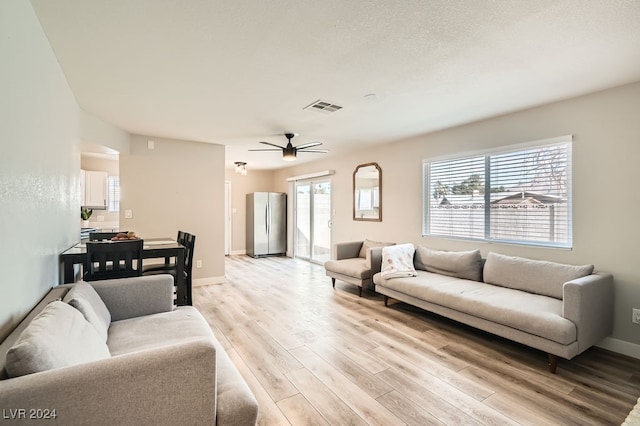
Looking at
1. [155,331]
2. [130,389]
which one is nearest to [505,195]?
[155,331]

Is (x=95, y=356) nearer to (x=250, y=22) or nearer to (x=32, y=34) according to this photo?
(x=32, y=34)

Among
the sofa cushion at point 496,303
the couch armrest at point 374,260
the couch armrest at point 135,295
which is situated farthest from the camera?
the couch armrest at point 374,260

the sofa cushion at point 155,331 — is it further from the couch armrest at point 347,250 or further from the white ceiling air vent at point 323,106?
the couch armrest at point 347,250

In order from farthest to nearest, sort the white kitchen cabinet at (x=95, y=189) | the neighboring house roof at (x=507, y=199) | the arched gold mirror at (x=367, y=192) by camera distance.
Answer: the white kitchen cabinet at (x=95, y=189), the arched gold mirror at (x=367, y=192), the neighboring house roof at (x=507, y=199)

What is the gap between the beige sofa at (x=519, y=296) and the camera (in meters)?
2.36

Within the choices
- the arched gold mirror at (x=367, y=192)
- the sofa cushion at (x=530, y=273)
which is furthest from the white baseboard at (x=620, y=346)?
the arched gold mirror at (x=367, y=192)

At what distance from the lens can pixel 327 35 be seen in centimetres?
194

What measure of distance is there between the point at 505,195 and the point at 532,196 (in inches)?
11.3

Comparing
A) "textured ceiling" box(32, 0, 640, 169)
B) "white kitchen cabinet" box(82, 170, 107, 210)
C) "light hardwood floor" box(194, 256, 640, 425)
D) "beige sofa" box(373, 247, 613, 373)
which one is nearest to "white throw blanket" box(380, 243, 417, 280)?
"beige sofa" box(373, 247, 613, 373)

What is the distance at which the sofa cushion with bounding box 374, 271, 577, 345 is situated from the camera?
7.68 feet

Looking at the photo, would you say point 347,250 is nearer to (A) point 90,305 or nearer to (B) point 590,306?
(B) point 590,306

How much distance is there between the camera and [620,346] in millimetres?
2695

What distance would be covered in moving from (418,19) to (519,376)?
8.78 ft

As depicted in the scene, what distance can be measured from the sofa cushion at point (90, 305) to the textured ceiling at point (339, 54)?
5.49 ft
